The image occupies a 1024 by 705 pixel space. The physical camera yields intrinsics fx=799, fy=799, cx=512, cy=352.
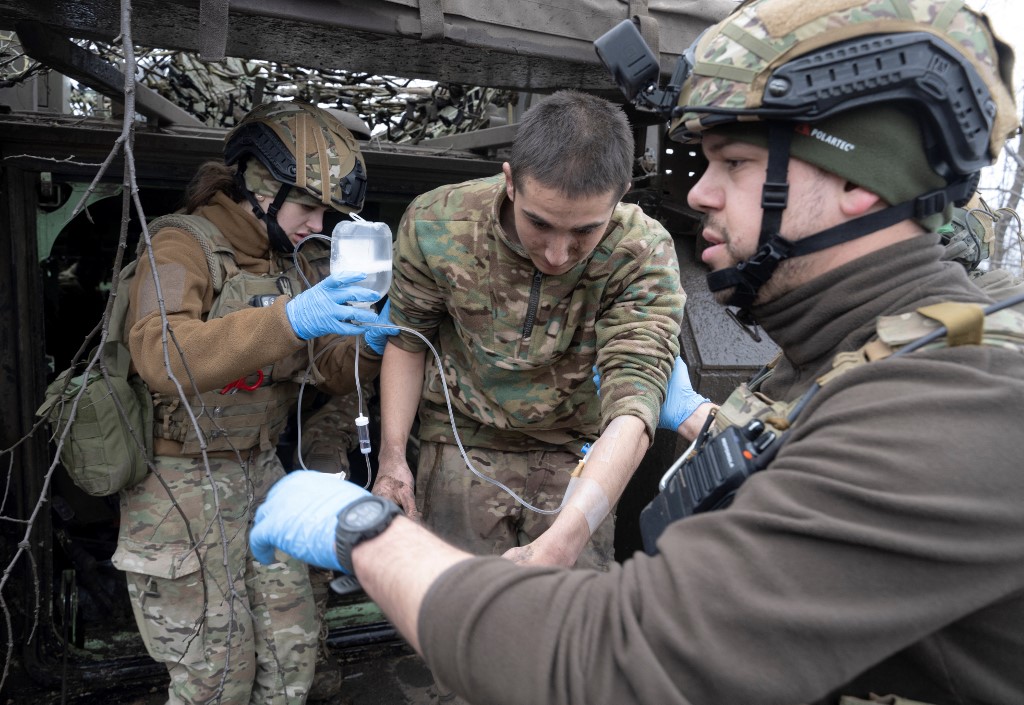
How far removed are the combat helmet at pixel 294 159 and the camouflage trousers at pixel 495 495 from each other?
42.8 inches

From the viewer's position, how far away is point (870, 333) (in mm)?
1369

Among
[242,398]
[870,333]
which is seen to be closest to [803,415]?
[870,333]

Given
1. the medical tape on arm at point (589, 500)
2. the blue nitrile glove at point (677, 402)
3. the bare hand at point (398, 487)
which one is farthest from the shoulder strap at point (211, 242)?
the blue nitrile glove at point (677, 402)

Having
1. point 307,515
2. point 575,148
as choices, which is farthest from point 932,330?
point 575,148

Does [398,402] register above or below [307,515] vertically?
below

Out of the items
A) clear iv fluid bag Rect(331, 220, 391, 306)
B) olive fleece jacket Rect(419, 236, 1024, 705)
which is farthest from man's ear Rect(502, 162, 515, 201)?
olive fleece jacket Rect(419, 236, 1024, 705)

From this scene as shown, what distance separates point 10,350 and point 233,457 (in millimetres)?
1285

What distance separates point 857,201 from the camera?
1.41 m

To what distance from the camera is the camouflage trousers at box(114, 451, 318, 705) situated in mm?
2900

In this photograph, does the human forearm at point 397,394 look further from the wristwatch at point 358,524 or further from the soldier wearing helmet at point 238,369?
the wristwatch at point 358,524

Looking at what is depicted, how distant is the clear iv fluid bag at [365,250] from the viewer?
2.96 m

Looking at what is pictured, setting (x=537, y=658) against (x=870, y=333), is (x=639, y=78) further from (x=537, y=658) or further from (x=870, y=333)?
(x=537, y=658)

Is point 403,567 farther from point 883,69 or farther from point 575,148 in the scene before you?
point 575,148

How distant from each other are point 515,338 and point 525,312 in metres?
0.10
